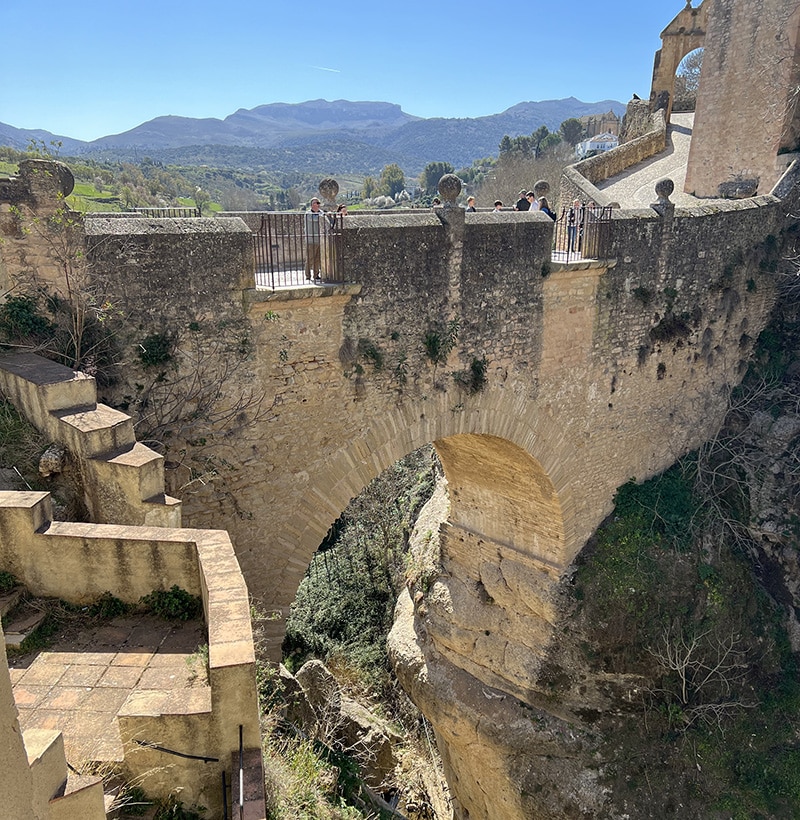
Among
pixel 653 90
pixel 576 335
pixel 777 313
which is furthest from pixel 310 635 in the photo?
pixel 653 90

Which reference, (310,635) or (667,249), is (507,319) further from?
(310,635)

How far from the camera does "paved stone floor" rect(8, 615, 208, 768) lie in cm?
353

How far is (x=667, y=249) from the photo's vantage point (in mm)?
9859

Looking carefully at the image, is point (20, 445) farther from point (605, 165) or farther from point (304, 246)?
point (605, 165)

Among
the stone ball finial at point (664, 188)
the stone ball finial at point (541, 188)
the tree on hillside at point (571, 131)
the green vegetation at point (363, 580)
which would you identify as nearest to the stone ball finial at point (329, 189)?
the stone ball finial at point (541, 188)

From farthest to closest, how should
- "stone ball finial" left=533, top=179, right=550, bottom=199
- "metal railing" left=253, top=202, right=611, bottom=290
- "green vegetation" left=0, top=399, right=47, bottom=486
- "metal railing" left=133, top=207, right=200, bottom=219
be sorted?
"metal railing" left=133, top=207, right=200, bottom=219, "stone ball finial" left=533, top=179, right=550, bottom=199, "metal railing" left=253, top=202, right=611, bottom=290, "green vegetation" left=0, top=399, right=47, bottom=486

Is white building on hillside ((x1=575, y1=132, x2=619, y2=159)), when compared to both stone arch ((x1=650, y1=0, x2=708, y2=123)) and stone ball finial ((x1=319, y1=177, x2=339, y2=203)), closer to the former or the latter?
stone arch ((x1=650, y1=0, x2=708, y2=123))

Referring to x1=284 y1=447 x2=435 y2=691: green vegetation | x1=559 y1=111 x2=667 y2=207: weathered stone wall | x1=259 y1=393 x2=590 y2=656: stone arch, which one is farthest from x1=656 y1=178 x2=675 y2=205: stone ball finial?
x1=284 y1=447 x2=435 y2=691: green vegetation

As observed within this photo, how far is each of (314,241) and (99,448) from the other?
3.05m

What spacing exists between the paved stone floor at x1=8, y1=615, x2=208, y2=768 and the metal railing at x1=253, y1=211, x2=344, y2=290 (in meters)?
3.41

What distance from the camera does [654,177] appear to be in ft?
50.5

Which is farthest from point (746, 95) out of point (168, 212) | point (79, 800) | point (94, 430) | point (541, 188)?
point (79, 800)

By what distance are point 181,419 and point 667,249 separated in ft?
24.6

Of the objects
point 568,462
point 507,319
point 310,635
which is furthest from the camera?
point 310,635
